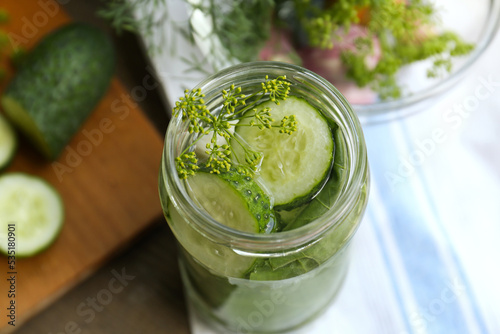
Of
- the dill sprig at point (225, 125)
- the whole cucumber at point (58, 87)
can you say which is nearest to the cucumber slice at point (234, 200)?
the dill sprig at point (225, 125)

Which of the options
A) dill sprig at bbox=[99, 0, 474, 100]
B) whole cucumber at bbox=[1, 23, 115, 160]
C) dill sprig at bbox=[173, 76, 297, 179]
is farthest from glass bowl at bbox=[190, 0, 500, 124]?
dill sprig at bbox=[173, 76, 297, 179]

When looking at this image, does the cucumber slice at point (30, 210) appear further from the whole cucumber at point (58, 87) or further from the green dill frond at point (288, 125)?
the green dill frond at point (288, 125)

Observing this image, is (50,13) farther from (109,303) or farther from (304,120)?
(304,120)

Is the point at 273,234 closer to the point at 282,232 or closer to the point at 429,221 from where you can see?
the point at 282,232

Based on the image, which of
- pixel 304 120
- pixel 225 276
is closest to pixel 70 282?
pixel 225 276

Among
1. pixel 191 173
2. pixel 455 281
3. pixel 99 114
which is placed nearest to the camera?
pixel 191 173

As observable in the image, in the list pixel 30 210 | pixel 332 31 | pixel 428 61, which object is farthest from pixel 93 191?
pixel 428 61
